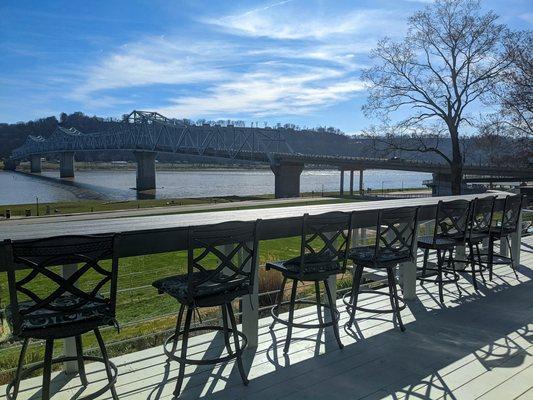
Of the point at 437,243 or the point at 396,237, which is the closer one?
the point at 396,237

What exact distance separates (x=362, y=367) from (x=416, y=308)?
61.8 inches

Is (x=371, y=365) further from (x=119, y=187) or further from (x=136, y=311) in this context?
(x=119, y=187)

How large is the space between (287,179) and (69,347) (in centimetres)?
5483

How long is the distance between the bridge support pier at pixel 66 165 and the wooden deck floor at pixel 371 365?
92826mm

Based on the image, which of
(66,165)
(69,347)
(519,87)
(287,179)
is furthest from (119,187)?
(69,347)

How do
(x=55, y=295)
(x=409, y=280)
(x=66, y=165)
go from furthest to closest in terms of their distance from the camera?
1. (x=66, y=165)
2. (x=409, y=280)
3. (x=55, y=295)

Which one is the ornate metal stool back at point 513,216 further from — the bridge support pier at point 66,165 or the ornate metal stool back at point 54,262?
the bridge support pier at point 66,165

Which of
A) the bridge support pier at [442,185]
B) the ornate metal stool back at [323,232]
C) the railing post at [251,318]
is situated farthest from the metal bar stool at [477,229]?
the bridge support pier at [442,185]

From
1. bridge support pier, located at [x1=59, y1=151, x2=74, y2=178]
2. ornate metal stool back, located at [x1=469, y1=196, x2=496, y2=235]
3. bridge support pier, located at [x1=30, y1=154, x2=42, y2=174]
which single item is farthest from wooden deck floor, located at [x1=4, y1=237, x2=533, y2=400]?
bridge support pier, located at [x1=30, y1=154, x2=42, y2=174]

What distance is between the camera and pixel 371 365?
3281 mm

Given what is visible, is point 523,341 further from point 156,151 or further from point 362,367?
point 156,151

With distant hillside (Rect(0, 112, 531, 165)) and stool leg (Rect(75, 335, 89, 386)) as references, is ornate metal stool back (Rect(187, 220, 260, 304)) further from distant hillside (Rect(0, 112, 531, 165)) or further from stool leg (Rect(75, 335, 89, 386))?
distant hillside (Rect(0, 112, 531, 165))

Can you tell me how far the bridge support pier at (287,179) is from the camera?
180 feet

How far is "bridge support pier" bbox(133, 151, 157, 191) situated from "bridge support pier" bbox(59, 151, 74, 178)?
2250 centimetres
